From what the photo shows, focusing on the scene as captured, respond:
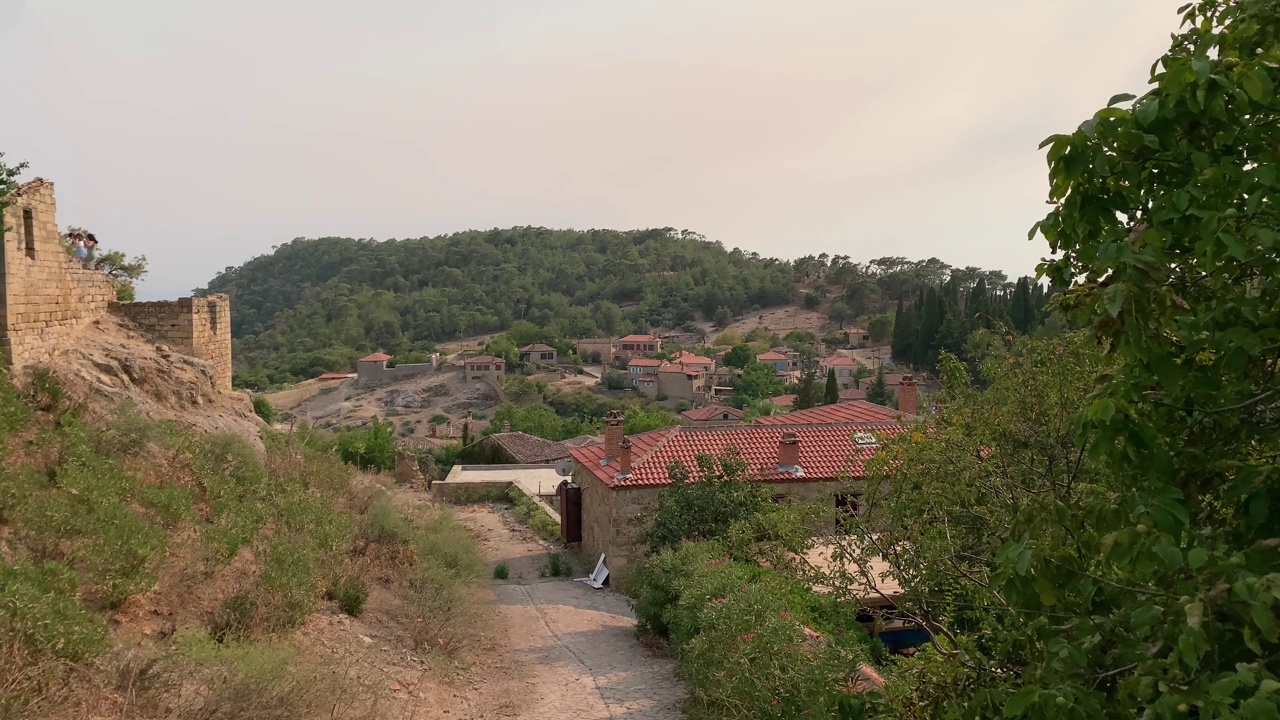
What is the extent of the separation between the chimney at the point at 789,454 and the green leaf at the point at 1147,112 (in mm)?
15670

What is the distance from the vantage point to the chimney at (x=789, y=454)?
59.6ft

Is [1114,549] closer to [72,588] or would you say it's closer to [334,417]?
[72,588]

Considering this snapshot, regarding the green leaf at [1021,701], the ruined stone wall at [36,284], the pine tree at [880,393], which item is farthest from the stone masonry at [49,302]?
the pine tree at [880,393]

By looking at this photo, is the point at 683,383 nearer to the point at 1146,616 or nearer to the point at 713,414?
the point at 713,414

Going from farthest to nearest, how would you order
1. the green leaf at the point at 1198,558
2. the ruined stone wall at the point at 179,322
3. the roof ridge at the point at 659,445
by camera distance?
the roof ridge at the point at 659,445 < the ruined stone wall at the point at 179,322 < the green leaf at the point at 1198,558

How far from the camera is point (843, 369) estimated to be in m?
72.3

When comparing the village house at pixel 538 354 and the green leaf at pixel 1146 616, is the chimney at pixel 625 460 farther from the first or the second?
the village house at pixel 538 354

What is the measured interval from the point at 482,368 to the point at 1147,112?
266 ft

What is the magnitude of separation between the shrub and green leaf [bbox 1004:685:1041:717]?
30.4ft

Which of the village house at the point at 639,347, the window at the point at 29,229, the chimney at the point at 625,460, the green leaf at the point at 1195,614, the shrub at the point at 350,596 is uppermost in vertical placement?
the village house at the point at 639,347

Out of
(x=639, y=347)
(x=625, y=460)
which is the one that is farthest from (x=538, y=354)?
(x=625, y=460)

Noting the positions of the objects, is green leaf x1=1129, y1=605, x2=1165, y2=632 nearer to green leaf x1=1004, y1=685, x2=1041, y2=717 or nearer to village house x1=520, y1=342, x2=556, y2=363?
green leaf x1=1004, y1=685, x2=1041, y2=717

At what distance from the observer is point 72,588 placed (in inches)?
263

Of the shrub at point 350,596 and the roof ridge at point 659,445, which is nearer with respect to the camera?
the shrub at point 350,596
